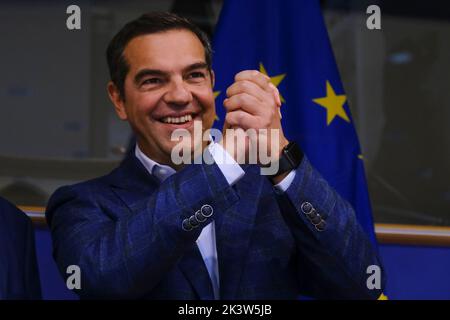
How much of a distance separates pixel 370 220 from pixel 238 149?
1.96ft

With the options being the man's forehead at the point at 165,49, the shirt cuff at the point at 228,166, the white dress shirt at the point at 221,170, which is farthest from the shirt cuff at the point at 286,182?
the man's forehead at the point at 165,49

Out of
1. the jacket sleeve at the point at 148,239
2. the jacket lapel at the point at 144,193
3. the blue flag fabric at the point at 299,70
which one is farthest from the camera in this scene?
the blue flag fabric at the point at 299,70

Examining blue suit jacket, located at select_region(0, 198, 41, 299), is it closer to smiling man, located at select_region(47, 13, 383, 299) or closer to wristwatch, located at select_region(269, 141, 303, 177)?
smiling man, located at select_region(47, 13, 383, 299)

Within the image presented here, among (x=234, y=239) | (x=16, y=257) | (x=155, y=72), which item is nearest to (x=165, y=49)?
(x=155, y=72)

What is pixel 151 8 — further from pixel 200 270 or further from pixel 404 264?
pixel 404 264

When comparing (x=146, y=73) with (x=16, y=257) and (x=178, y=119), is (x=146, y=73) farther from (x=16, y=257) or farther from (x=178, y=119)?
(x=16, y=257)

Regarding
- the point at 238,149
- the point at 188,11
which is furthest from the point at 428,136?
the point at 238,149

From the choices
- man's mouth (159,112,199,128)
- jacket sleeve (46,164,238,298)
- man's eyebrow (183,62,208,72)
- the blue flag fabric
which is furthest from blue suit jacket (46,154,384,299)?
the blue flag fabric

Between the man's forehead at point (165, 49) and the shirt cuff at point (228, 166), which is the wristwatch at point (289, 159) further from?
the man's forehead at point (165, 49)

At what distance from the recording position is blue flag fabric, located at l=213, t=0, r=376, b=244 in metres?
1.66

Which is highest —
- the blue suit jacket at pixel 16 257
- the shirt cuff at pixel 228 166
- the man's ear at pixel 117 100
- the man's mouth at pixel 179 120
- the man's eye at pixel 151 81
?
the man's eye at pixel 151 81

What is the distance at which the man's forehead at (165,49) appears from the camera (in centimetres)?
131

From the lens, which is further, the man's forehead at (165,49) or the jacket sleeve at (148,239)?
the man's forehead at (165,49)

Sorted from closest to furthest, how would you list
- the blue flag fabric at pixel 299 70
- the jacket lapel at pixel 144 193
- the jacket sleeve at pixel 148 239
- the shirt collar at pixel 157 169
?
the jacket sleeve at pixel 148 239 → the jacket lapel at pixel 144 193 → the shirt collar at pixel 157 169 → the blue flag fabric at pixel 299 70
